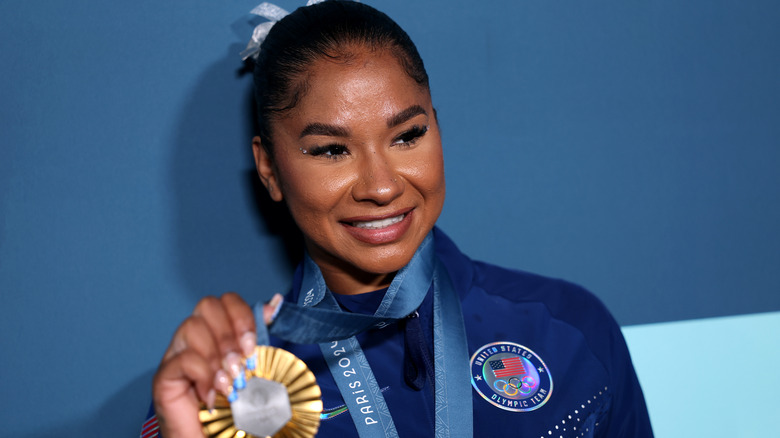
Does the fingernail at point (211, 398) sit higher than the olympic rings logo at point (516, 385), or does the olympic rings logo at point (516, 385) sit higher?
the fingernail at point (211, 398)

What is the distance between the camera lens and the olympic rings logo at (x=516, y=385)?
4.05 ft

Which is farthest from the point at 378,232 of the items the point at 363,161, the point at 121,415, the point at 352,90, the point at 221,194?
the point at 121,415

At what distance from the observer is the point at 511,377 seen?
4.10ft

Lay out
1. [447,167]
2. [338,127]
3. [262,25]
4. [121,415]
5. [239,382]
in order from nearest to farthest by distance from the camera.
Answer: [239,382], [338,127], [262,25], [121,415], [447,167]

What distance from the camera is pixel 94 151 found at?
1391mm

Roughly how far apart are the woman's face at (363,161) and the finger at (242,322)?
290 mm

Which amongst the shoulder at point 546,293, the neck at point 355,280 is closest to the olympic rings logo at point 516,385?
the shoulder at point 546,293

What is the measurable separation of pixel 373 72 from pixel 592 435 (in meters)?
0.76

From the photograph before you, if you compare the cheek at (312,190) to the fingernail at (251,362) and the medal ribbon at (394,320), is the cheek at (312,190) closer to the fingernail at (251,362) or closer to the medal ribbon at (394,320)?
the medal ribbon at (394,320)

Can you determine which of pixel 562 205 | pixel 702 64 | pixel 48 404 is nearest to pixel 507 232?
pixel 562 205

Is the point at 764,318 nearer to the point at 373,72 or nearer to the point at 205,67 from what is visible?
the point at 373,72

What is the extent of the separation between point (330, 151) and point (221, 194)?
18.2 inches

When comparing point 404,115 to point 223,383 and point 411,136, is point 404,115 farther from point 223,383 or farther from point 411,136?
point 223,383

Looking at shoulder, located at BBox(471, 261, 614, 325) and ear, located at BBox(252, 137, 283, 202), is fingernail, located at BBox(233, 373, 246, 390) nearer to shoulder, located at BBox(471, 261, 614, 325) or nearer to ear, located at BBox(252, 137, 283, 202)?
ear, located at BBox(252, 137, 283, 202)
